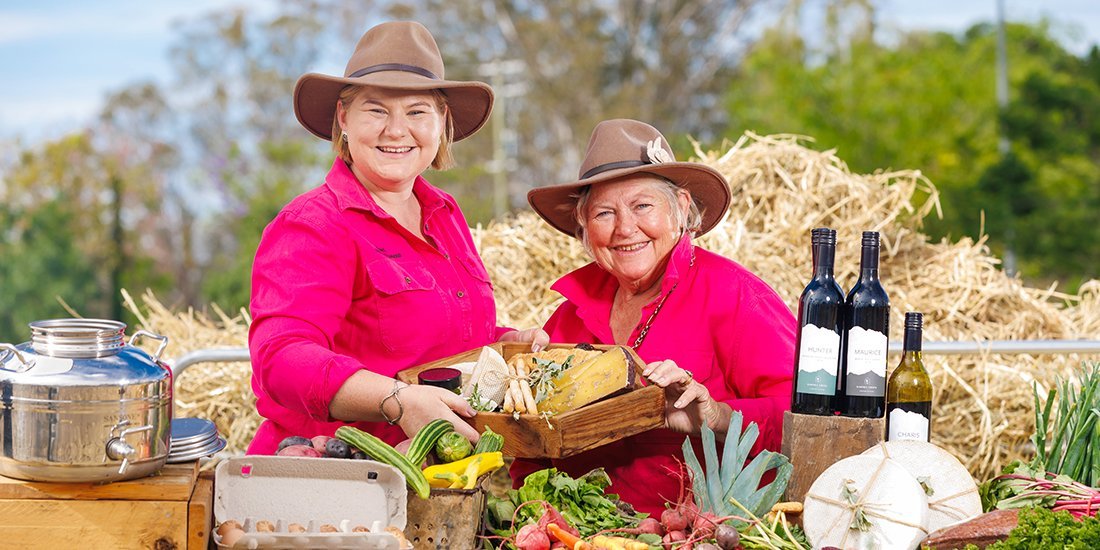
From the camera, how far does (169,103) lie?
82.3 feet

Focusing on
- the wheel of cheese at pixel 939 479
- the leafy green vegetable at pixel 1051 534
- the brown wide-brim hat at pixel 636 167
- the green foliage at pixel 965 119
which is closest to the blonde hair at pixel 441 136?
the brown wide-brim hat at pixel 636 167

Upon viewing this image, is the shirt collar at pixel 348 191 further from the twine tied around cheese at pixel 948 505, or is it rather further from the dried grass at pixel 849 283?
the dried grass at pixel 849 283

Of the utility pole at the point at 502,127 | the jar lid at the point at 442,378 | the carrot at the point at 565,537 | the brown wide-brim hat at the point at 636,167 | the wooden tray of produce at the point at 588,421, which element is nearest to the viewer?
the carrot at the point at 565,537

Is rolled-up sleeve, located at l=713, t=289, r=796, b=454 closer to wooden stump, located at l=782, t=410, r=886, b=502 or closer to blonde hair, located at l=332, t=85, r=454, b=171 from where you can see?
wooden stump, located at l=782, t=410, r=886, b=502

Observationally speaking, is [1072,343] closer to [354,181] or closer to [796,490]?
[796,490]

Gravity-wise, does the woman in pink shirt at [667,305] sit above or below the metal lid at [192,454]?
above

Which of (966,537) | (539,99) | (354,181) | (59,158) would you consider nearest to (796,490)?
(966,537)

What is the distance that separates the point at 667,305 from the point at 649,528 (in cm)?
86

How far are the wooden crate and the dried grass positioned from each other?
3.20 metres

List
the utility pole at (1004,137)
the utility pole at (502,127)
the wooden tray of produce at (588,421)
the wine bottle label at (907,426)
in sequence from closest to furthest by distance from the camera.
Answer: the wooden tray of produce at (588,421) < the wine bottle label at (907,426) < the utility pole at (1004,137) < the utility pole at (502,127)

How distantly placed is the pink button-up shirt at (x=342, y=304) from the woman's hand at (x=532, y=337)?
0.08m

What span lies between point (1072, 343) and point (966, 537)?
7.22ft

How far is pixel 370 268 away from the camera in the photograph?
137 inches

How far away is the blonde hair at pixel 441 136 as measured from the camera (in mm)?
3645
